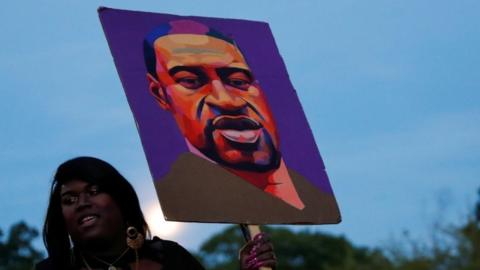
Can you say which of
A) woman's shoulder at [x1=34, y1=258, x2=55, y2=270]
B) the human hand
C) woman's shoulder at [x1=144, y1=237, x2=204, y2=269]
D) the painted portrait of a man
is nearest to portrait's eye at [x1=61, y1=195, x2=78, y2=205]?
woman's shoulder at [x1=34, y1=258, x2=55, y2=270]

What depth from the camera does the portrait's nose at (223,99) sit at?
8.09 meters

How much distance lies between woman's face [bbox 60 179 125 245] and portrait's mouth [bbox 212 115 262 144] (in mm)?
1122

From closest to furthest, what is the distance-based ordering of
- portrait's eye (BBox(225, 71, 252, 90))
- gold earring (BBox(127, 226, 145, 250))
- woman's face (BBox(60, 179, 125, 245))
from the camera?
woman's face (BBox(60, 179, 125, 245))
gold earring (BBox(127, 226, 145, 250))
portrait's eye (BBox(225, 71, 252, 90))

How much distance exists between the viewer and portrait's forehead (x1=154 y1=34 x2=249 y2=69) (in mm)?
8094

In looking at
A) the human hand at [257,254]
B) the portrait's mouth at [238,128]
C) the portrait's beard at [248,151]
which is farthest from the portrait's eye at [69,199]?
the portrait's mouth at [238,128]

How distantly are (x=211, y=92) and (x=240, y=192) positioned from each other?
62cm

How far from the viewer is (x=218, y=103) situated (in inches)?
318

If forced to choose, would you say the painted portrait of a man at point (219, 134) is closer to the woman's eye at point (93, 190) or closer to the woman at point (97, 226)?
the woman at point (97, 226)

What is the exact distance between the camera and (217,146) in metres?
7.92

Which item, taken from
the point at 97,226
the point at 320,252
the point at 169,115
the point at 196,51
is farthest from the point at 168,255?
the point at 320,252

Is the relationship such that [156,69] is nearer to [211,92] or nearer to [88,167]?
[211,92]

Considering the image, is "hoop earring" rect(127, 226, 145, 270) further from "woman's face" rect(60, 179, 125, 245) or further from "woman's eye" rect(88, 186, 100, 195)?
"woman's eye" rect(88, 186, 100, 195)

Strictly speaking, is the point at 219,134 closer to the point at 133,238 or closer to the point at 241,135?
the point at 241,135

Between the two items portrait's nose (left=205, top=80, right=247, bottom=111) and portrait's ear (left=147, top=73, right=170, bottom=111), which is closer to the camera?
portrait's ear (left=147, top=73, right=170, bottom=111)
